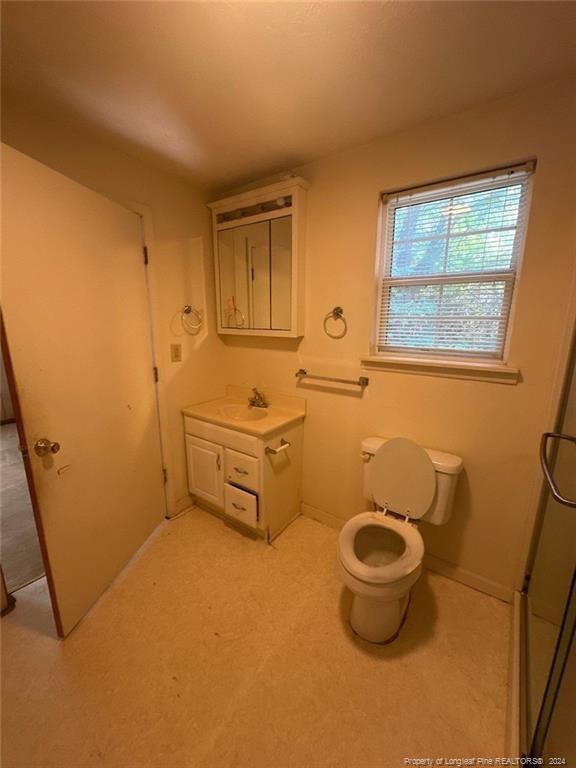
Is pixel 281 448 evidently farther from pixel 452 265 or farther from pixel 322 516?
pixel 452 265

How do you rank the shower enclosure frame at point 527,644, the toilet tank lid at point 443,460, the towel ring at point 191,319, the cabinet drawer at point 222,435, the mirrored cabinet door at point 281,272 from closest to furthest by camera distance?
the shower enclosure frame at point 527,644 → the toilet tank lid at point 443,460 → the cabinet drawer at point 222,435 → the mirrored cabinet door at point 281,272 → the towel ring at point 191,319

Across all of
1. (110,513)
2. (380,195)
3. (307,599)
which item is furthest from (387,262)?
(110,513)

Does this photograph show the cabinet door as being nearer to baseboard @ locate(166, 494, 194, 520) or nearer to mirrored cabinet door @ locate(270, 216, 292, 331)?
baseboard @ locate(166, 494, 194, 520)

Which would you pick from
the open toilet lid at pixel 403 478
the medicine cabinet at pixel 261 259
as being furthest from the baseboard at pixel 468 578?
the medicine cabinet at pixel 261 259

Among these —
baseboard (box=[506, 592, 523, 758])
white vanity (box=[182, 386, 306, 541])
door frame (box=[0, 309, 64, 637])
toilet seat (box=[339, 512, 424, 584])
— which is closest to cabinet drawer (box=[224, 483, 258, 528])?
white vanity (box=[182, 386, 306, 541])

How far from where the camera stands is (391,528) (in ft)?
4.87

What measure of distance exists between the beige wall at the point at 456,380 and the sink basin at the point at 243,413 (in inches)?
10.3

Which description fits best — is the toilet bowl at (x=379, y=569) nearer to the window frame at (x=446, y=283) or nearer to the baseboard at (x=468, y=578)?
the baseboard at (x=468, y=578)

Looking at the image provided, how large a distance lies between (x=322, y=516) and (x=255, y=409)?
93 centimetres

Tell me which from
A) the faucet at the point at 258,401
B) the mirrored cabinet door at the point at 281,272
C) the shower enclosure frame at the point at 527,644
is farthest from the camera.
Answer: the faucet at the point at 258,401

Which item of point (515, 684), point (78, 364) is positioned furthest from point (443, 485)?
point (78, 364)

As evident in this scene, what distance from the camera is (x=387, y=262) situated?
1709 millimetres

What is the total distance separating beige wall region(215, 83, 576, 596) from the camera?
4.13ft

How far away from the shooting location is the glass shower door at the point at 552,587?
893 millimetres
